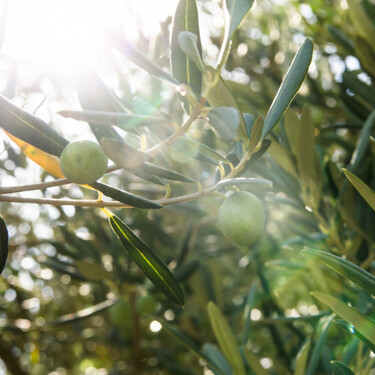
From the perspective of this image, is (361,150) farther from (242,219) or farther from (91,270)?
(91,270)

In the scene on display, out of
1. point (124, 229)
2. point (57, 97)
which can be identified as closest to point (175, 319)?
point (57, 97)

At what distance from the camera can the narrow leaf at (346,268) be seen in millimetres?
749

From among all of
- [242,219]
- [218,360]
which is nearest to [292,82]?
[242,219]

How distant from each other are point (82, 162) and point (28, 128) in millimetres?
131

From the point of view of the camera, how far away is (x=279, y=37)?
2883mm

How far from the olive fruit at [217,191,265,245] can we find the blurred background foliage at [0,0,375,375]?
0.52 meters

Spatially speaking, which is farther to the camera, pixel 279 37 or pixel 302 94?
pixel 279 37

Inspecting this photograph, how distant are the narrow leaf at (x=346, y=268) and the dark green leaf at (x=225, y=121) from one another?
240 mm

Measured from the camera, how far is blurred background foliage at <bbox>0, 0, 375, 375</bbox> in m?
1.56

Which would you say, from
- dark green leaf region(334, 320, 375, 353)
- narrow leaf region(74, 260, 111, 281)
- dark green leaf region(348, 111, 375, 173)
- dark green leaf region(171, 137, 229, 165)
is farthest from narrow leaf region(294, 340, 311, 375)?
narrow leaf region(74, 260, 111, 281)

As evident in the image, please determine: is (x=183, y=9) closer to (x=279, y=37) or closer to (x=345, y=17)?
(x=345, y=17)

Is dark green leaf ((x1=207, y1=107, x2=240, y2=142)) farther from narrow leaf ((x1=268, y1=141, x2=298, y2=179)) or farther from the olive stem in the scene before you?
narrow leaf ((x1=268, y1=141, x2=298, y2=179))

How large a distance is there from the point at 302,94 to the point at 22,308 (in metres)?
1.80

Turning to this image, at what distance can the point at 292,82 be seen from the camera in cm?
→ 87
